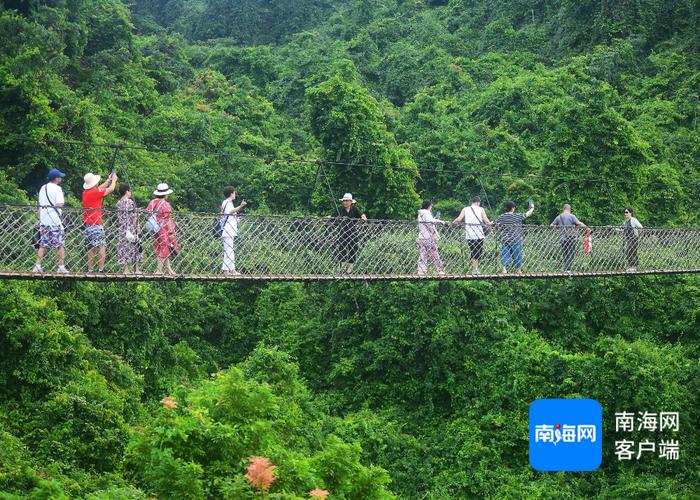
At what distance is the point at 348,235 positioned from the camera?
7.64m

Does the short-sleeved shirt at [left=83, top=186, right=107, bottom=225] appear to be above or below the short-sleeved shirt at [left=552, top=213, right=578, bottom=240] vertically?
above

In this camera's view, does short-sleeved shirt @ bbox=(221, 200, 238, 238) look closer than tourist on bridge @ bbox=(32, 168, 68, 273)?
No

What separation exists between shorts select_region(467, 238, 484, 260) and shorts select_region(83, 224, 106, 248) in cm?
286

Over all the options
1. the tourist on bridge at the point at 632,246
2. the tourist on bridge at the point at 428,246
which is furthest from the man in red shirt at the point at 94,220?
the tourist on bridge at the point at 632,246

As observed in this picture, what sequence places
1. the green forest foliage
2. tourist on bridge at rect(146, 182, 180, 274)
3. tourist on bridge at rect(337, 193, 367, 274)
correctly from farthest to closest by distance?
the green forest foliage → tourist on bridge at rect(337, 193, 367, 274) → tourist on bridge at rect(146, 182, 180, 274)

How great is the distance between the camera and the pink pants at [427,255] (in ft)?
25.9

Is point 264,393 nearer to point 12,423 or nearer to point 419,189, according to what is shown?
point 12,423

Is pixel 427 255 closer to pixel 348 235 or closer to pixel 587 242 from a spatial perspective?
pixel 348 235

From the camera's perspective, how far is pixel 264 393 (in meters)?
7.32

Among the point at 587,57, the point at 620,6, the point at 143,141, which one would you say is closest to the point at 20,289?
the point at 143,141

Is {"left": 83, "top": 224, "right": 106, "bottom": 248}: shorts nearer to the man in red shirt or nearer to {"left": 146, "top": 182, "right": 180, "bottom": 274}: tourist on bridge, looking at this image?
the man in red shirt

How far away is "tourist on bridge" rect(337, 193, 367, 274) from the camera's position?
7523 millimetres

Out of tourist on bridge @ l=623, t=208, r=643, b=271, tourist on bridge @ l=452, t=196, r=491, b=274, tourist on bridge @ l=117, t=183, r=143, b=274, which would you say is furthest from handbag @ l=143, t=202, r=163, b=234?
tourist on bridge @ l=623, t=208, r=643, b=271

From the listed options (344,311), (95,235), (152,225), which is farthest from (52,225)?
(344,311)
